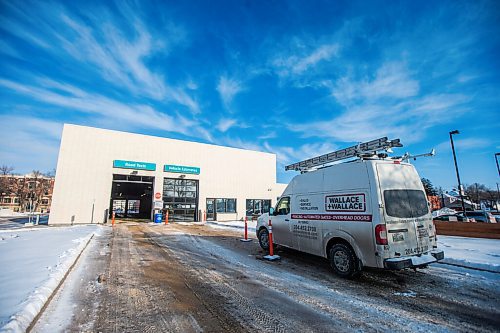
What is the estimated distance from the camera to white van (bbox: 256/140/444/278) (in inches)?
194

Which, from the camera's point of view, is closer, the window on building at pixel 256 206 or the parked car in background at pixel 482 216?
the parked car in background at pixel 482 216

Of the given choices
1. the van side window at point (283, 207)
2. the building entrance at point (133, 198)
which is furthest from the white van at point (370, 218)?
the building entrance at point (133, 198)

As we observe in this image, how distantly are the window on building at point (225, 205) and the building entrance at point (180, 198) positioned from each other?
2.44 meters

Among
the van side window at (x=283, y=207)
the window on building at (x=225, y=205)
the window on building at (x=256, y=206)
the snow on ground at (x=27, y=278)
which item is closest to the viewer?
the snow on ground at (x=27, y=278)

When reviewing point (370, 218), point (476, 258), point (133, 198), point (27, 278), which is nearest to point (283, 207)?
point (370, 218)

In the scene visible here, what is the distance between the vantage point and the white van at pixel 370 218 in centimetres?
493

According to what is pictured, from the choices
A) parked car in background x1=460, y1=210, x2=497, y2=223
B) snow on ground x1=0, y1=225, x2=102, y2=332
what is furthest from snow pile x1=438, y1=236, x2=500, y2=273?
parked car in background x1=460, y1=210, x2=497, y2=223

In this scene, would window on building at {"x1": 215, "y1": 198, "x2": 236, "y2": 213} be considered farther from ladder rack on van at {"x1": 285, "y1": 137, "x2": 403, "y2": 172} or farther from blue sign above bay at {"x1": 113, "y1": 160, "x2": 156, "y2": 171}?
ladder rack on van at {"x1": 285, "y1": 137, "x2": 403, "y2": 172}

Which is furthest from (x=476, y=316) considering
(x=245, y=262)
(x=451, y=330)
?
(x=245, y=262)

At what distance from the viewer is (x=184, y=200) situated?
80.3ft

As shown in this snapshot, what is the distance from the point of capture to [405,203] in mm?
5352

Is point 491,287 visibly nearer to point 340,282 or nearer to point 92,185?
point 340,282

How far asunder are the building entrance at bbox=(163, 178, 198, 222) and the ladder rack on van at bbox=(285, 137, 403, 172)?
17.4 metres

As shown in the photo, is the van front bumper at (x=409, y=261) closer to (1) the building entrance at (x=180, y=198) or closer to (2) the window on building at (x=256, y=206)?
(1) the building entrance at (x=180, y=198)
